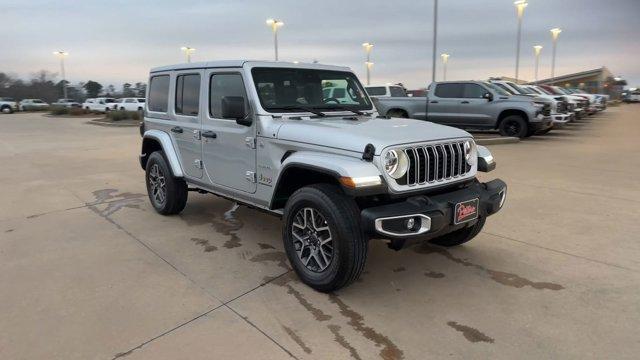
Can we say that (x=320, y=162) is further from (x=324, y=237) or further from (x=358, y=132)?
(x=324, y=237)

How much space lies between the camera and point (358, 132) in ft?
12.1

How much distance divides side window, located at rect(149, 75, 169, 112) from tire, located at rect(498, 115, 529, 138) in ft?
35.3

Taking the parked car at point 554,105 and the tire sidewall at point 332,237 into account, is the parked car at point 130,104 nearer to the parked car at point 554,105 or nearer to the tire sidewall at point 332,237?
the parked car at point 554,105

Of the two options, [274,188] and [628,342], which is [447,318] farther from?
[274,188]

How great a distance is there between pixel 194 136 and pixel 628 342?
14.0 feet

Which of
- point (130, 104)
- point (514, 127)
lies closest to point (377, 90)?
point (514, 127)

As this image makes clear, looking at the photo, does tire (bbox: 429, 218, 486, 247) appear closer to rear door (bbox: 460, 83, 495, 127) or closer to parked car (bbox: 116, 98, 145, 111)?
rear door (bbox: 460, 83, 495, 127)

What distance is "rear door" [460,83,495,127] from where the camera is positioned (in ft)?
45.5

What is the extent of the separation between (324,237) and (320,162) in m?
0.60

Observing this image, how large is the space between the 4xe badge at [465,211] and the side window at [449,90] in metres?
11.4

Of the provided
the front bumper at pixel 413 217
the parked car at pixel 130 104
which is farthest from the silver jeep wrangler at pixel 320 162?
the parked car at pixel 130 104

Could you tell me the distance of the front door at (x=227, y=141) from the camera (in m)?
4.42

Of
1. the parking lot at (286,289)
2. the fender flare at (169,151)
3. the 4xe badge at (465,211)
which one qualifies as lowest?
the parking lot at (286,289)

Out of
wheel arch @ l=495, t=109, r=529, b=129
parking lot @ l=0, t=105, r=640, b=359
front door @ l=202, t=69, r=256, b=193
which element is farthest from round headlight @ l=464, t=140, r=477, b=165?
wheel arch @ l=495, t=109, r=529, b=129
